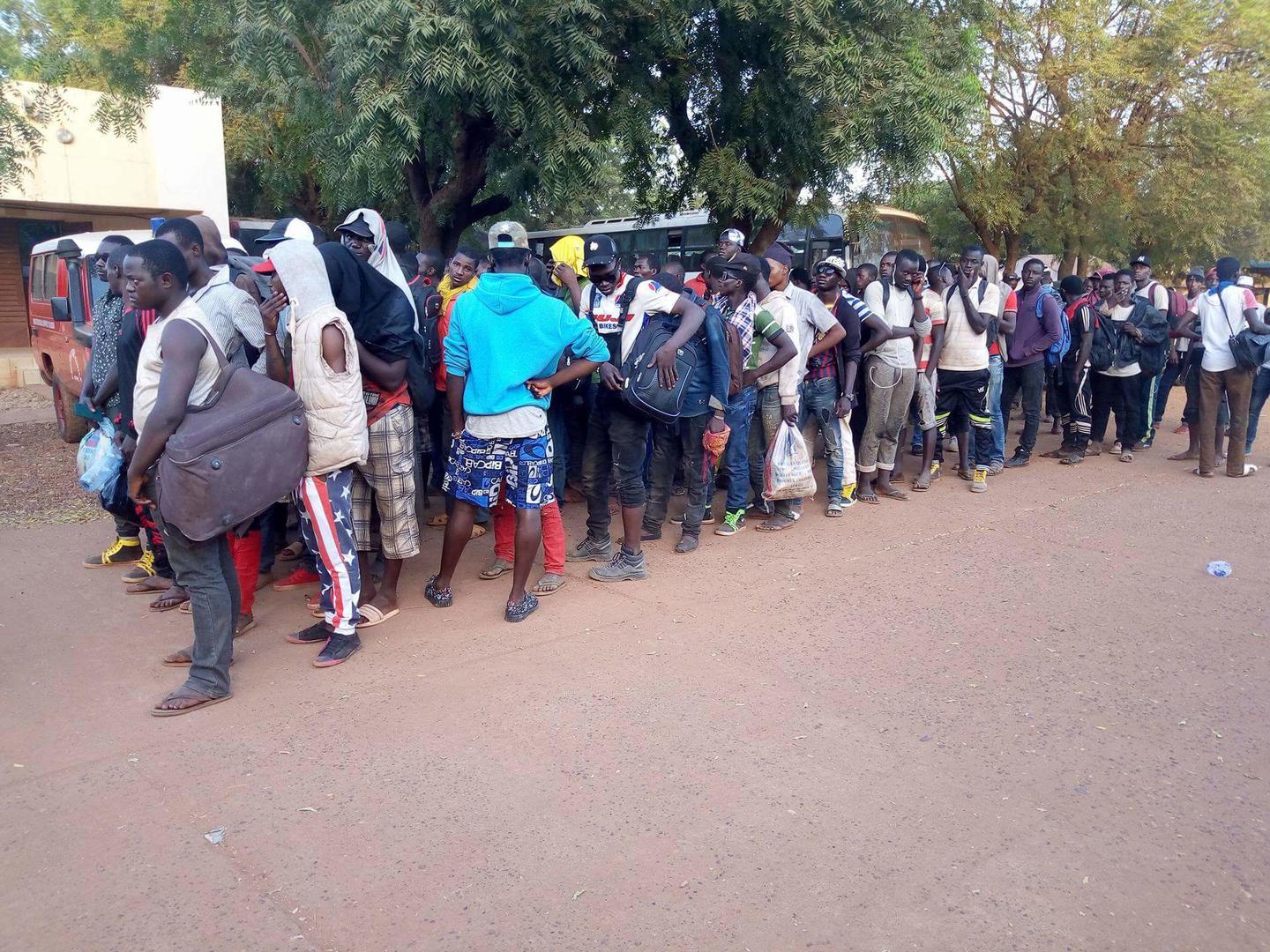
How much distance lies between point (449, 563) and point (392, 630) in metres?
0.49

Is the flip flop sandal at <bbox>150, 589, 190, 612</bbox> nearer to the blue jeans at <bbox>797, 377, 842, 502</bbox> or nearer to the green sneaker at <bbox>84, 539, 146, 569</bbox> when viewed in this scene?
the green sneaker at <bbox>84, 539, 146, 569</bbox>

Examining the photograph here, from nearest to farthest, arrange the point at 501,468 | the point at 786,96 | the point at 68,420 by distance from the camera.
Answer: the point at 501,468 → the point at 786,96 → the point at 68,420

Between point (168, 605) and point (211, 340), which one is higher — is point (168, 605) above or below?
below

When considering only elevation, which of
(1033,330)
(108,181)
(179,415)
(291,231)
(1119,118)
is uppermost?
(1119,118)

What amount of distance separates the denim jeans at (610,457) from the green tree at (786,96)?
3.60 metres

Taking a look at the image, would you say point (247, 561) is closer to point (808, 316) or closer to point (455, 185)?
point (808, 316)

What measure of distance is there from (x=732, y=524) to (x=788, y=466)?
0.54m

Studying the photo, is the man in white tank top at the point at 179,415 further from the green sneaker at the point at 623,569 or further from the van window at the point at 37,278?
the van window at the point at 37,278

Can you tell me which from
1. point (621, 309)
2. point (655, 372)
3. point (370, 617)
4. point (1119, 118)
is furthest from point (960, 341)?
point (1119, 118)

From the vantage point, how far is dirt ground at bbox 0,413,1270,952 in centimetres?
271

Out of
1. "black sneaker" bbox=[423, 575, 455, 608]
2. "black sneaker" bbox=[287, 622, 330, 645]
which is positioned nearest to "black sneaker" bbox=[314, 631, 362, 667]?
"black sneaker" bbox=[287, 622, 330, 645]

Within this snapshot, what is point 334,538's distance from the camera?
14.0 feet

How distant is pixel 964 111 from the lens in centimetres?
841

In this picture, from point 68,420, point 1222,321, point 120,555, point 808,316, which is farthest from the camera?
point 68,420
